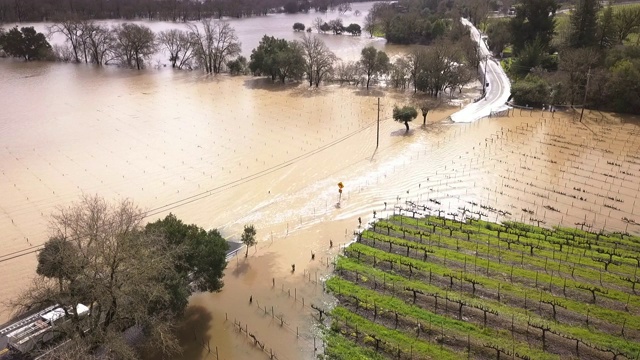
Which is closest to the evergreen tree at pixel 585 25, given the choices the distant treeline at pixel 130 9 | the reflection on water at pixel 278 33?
the reflection on water at pixel 278 33

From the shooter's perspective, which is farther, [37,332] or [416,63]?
[416,63]

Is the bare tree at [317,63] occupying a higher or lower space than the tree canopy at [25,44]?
lower

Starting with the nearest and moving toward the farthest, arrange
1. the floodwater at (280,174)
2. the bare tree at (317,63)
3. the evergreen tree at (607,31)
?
the floodwater at (280,174)
the evergreen tree at (607,31)
the bare tree at (317,63)

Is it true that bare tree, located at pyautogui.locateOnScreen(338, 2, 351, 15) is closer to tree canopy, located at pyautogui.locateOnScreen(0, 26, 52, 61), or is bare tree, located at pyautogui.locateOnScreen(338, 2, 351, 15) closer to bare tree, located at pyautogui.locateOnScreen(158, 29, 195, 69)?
bare tree, located at pyautogui.locateOnScreen(158, 29, 195, 69)

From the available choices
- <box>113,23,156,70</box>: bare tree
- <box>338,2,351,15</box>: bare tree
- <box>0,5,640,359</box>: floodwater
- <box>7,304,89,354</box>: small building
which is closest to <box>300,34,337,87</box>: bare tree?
<box>0,5,640,359</box>: floodwater

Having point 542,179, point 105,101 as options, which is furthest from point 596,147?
point 105,101

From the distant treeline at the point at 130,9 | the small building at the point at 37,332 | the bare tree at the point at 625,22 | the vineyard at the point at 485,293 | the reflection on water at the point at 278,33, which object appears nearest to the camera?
the small building at the point at 37,332

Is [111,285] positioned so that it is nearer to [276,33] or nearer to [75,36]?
[75,36]

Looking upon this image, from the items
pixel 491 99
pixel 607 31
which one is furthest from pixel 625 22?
pixel 491 99

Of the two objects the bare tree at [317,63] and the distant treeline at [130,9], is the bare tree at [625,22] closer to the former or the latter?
the bare tree at [317,63]
